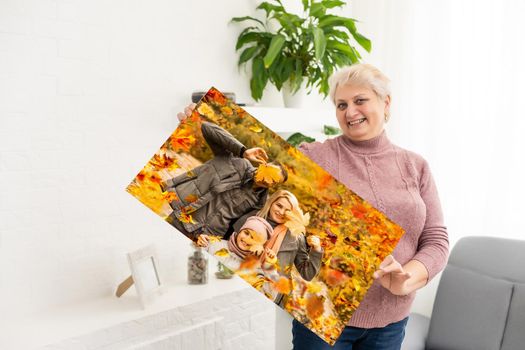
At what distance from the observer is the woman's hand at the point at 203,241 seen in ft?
4.39

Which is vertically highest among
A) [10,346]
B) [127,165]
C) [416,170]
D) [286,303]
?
[416,170]

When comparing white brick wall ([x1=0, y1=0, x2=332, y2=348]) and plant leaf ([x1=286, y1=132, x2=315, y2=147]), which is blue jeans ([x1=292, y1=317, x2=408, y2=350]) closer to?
white brick wall ([x1=0, y1=0, x2=332, y2=348])

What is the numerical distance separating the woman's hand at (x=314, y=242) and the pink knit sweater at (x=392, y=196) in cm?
19

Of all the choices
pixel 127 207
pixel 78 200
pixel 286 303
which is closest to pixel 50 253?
pixel 78 200

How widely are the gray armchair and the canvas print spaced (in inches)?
38.9

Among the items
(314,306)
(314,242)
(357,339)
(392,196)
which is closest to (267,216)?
(314,242)

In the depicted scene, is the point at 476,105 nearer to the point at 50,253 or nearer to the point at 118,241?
the point at 118,241

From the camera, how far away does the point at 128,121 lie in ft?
7.07

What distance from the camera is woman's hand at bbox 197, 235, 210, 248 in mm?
1339

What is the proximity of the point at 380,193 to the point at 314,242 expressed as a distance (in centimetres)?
25

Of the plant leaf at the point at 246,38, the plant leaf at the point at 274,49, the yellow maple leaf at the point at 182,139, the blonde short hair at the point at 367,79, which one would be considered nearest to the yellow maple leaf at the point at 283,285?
the yellow maple leaf at the point at 182,139

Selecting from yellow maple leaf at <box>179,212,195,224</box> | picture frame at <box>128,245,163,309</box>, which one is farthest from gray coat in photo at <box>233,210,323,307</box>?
picture frame at <box>128,245,163,309</box>

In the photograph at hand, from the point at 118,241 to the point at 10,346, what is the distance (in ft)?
1.97

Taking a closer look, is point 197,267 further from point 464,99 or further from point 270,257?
point 464,99
